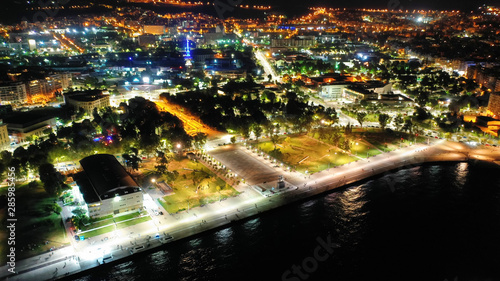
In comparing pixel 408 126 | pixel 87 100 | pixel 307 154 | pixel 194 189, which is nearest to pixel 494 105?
pixel 408 126

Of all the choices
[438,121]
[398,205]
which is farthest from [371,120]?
[398,205]

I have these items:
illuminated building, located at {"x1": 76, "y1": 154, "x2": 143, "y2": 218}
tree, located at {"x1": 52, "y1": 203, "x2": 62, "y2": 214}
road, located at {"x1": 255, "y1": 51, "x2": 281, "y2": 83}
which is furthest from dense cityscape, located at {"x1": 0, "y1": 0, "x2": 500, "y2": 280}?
road, located at {"x1": 255, "y1": 51, "x2": 281, "y2": 83}

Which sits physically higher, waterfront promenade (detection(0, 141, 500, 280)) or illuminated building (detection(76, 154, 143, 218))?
illuminated building (detection(76, 154, 143, 218))

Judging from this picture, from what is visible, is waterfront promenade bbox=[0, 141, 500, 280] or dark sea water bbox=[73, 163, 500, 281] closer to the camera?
waterfront promenade bbox=[0, 141, 500, 280]

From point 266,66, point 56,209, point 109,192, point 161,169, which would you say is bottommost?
point 56,209

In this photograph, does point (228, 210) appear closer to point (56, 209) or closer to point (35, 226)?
point (56, 209)

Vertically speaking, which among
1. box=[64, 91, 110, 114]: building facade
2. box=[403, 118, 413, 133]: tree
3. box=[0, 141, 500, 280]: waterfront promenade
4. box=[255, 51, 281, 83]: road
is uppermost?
box=[255, 51, 281, 83]: road

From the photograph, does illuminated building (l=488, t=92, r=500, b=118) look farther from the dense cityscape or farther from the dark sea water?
the dark sea water

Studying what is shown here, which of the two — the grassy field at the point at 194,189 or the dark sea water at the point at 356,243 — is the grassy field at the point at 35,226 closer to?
the dark sea water at the point at 356,243
